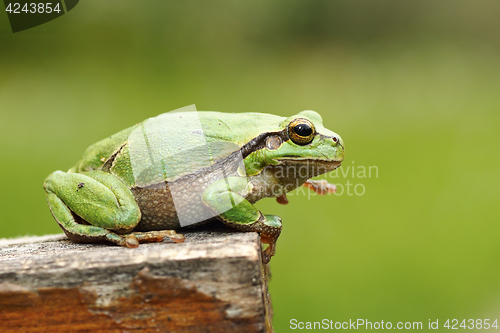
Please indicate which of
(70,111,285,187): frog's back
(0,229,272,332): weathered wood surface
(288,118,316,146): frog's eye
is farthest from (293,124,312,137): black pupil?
(0,229,272,332): weathered wood surface

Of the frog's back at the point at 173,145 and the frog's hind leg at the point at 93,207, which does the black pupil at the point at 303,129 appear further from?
the frog's hind leg at the point at 93,207

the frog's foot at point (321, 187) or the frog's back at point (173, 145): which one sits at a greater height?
the frog's back at point (173, 145)

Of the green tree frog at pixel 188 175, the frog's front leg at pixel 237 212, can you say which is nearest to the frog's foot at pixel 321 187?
the green tree frog at pixel 188 175

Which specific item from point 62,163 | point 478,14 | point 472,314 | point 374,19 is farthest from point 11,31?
point 478,14

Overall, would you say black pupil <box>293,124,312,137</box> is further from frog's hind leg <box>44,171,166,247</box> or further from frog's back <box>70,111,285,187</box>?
frog's hind leg <box>44,171,166,247</box>

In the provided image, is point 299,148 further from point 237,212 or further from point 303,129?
point 237,212
